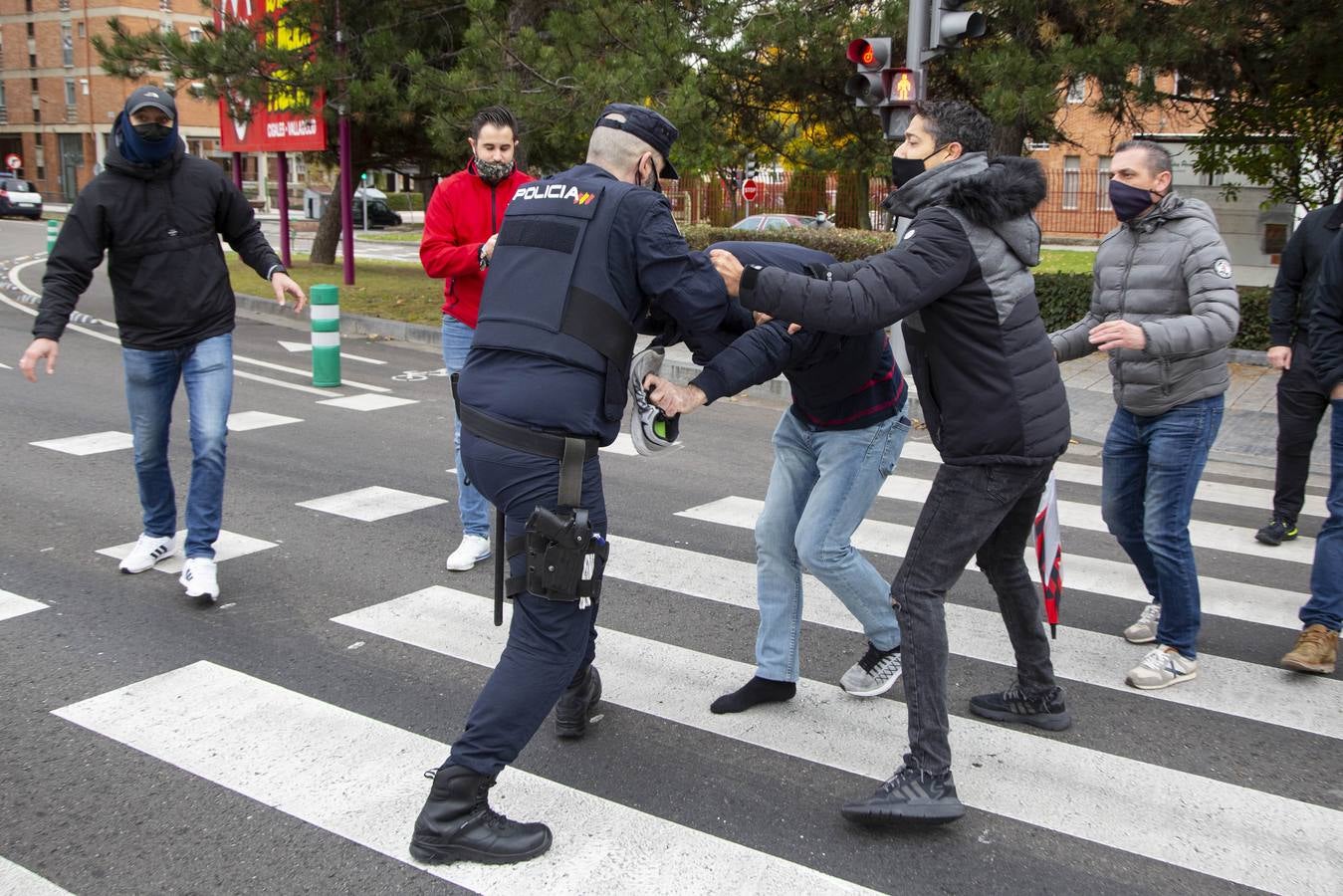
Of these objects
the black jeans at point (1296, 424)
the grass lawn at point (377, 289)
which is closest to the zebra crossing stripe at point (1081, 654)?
the black jeans at point (1296, 424)

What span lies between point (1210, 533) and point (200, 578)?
5.29 meters

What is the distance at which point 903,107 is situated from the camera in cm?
1007

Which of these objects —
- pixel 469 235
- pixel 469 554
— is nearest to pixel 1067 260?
pixel 469 235

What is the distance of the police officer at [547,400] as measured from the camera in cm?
304

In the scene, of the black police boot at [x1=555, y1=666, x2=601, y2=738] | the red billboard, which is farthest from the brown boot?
the red billboard

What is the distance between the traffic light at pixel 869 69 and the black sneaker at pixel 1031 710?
7.07 meters

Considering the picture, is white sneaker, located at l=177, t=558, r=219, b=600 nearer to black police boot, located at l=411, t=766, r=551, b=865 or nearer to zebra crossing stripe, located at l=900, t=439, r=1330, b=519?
black police boot, located at l=411, t=766, r=551, b=865

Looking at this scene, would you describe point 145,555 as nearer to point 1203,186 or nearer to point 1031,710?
point 1031,710

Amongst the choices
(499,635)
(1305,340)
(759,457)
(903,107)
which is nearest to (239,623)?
(499,635)

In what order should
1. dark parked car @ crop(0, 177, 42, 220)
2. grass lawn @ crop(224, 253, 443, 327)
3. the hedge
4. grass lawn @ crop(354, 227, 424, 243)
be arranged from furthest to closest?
dark parked car @ crop(0, 177, 42, 220) → grass lawn @ crop(354, 227, 424, 243) → grass lawn @ crop(224, 253, 443, 327) → the hedge

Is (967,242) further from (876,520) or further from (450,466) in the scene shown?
(450,466)

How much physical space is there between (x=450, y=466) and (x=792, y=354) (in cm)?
463

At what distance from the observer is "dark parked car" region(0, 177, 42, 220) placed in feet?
143

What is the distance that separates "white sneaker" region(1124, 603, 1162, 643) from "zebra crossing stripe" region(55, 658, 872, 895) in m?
2.37
